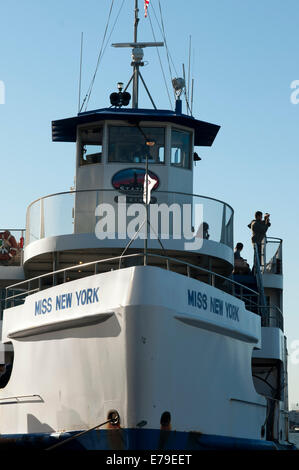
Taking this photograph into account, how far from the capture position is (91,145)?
1788cm

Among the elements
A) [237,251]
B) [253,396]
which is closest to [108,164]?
[237,251]

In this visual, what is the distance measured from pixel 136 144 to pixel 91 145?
0.99 meters

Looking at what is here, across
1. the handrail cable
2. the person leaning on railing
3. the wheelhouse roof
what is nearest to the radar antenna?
the wheelhouse roof

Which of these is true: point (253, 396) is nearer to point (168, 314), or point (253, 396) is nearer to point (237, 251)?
point (168, 314)

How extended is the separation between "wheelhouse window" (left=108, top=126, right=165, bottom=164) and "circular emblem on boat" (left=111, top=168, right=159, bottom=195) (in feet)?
1.14

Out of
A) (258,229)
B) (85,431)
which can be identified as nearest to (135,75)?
(258,229)

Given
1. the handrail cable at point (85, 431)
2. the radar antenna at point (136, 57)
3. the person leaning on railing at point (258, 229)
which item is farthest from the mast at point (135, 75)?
the handrail cable at point (85, 431)

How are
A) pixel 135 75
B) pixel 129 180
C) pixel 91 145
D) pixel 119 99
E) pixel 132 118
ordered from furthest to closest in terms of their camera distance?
pixel 135 75 < pixel 119 99 < pixel 91 145 < pixel 132 118 < pixel 129 180

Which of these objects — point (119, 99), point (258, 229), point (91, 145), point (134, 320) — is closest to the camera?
point (134, 320)

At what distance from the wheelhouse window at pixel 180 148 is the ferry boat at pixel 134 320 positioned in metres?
0.03

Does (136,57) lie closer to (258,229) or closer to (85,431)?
(258,229)

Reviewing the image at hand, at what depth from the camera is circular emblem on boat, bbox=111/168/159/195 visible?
16.8 meters

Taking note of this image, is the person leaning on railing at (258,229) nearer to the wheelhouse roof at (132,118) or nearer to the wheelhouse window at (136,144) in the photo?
the wheelhouse roof at (132,118)

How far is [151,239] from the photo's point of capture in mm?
15156
